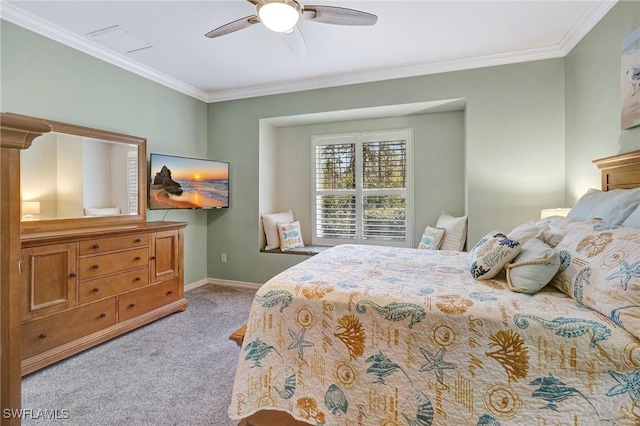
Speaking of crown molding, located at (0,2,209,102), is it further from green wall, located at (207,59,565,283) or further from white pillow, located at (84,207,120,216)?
green wall, located at (207,59,565,283)

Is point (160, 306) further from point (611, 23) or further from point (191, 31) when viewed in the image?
point (611, 23)

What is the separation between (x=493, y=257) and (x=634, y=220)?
2.03ft

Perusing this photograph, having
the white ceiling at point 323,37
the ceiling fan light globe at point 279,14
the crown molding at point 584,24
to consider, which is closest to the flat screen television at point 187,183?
the white ceiling at point 323,37

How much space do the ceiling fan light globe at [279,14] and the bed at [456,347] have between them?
1.62 metres

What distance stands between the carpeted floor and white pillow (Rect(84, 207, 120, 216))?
1183 millimetres

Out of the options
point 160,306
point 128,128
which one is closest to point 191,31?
point 128,128

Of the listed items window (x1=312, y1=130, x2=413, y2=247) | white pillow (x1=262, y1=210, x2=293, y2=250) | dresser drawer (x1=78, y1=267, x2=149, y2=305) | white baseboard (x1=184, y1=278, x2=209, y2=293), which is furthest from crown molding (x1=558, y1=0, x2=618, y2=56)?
white baseboard (x1=184, y1=278, x2=209, y2=293)

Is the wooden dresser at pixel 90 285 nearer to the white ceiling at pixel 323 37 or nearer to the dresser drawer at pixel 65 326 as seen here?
the dresser drawer at pixel 65 326

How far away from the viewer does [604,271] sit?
1.22m

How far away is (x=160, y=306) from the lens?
3139mm

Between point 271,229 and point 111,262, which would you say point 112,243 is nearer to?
point 111,262

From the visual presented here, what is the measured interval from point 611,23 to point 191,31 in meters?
3.32

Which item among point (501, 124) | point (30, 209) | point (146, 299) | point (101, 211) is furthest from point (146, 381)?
point (501, 124)

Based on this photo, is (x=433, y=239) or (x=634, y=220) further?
(x=433, y=239)
